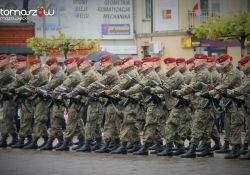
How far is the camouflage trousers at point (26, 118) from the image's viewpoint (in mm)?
21656

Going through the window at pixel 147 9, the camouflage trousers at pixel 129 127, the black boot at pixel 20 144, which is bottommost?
the black boot at pixel 20 144

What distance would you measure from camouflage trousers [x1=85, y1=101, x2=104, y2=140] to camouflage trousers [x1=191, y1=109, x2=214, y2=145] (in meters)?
2.56

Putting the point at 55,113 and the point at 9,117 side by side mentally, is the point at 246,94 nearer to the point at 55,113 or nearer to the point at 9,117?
the point at 55,113

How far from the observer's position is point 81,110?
69.8ft

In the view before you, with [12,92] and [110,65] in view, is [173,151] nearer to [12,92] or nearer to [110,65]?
[110,65]

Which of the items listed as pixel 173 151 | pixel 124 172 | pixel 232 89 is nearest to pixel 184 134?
pixel 173 151

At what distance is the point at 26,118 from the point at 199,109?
4.54m

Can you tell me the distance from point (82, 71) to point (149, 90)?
8.52 feet

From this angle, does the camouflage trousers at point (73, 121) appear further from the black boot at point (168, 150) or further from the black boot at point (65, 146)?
the black boot at point (168, 150)

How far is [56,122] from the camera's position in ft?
69.5

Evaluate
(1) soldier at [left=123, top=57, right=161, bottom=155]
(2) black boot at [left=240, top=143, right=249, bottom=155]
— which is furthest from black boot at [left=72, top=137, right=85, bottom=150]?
(2) black boot at [left=240, top=143, right=249, bottom=155]

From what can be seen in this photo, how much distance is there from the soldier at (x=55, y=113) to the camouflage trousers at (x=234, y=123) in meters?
4.33

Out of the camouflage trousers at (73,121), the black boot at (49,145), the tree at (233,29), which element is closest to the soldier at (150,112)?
the camouflage trousers at (73,121)

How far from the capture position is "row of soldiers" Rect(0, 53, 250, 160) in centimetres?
1869
